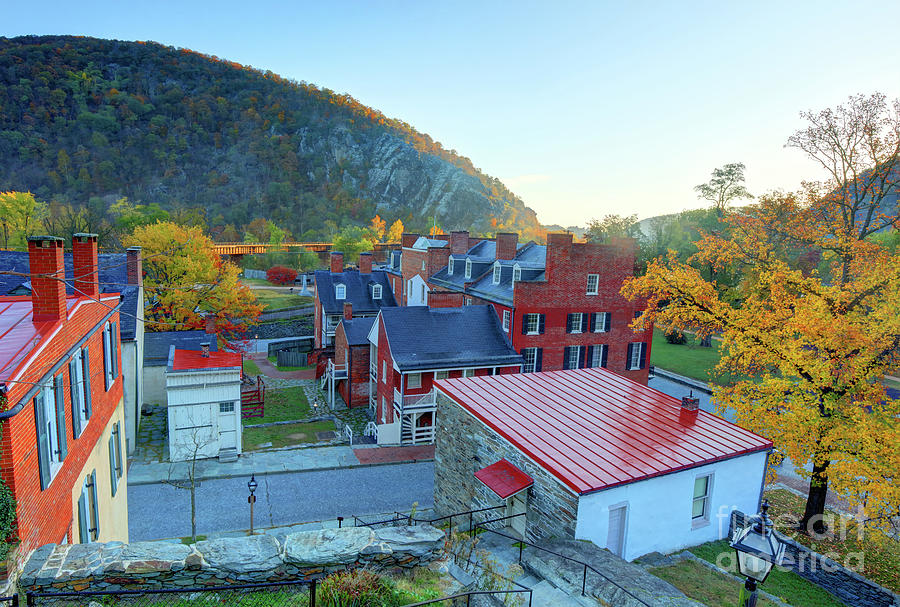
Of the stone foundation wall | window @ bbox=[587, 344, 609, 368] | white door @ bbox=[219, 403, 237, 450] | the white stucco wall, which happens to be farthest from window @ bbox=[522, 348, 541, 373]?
the white stucco wall

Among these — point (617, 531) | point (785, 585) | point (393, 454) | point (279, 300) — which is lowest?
point (393, 454)

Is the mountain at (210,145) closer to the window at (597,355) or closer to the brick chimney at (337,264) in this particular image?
the brick chimney at (337,264)

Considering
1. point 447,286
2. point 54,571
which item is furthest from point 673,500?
point 447,286

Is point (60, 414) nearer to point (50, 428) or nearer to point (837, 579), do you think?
point (50, 428)

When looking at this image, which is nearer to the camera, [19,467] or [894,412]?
[19,467]

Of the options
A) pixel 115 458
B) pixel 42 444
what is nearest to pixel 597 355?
pixel 115 458

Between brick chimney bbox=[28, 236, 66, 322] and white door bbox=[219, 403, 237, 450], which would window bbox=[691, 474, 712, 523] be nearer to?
brick chimney bbox=[28, 236, 66, 322]

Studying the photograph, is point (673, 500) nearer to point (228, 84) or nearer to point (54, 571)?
point (54, 571)
